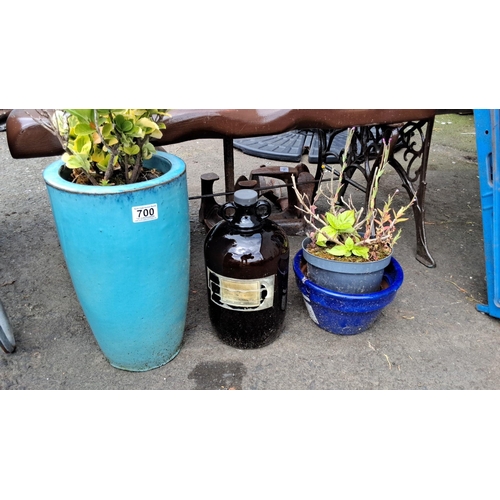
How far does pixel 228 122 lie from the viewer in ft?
6.63

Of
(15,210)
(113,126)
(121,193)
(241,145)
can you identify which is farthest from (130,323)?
(241,145)

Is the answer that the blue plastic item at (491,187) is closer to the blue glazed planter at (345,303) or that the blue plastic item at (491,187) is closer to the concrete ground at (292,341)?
the concrete ground at (292,341)

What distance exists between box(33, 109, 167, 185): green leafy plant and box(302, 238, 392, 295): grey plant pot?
0.82 meters

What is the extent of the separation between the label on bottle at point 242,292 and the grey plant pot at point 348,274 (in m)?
0.23

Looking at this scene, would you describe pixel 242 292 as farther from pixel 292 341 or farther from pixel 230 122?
pixel 230 122

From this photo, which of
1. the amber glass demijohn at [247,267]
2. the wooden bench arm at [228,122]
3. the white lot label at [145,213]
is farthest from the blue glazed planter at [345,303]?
the white lot label at [145,213]

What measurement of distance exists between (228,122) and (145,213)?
0.80 m

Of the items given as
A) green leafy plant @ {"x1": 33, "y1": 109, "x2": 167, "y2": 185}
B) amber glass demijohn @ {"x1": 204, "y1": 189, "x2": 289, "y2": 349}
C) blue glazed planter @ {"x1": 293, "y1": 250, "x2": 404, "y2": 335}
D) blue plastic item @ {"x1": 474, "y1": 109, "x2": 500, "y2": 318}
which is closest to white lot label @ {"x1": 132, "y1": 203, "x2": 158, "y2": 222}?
green leafy plant @ {"x1": 33, "y1": 109, "x2": 167, "y2": 185}

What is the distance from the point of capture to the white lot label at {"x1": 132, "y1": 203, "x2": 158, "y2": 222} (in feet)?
4.64

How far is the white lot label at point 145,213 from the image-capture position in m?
1.41

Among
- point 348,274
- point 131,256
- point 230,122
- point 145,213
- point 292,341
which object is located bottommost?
point 292,341

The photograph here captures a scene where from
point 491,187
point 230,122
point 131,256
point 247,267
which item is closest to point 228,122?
point 230,122

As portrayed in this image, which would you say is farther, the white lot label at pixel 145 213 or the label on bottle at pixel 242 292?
the label on bottle at pixel 242 292

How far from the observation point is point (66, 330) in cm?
199
